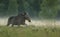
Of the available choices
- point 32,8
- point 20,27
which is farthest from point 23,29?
point 32,8

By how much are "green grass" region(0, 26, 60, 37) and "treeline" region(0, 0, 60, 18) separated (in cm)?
14

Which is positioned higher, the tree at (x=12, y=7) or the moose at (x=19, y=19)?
the tree at (x=12, y=7)

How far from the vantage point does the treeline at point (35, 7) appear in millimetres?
2947

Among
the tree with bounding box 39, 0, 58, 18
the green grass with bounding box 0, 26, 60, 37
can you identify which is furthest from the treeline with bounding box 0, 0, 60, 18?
the green grass with bounding box 0, 26, 60, 37

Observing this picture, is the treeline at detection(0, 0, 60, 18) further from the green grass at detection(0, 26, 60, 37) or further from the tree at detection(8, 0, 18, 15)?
the green grass at detection(0, 26, 60, 37)

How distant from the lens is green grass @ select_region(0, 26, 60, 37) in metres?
2.91

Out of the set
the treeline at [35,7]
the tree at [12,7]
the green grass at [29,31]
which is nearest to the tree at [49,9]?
the treeline at [35,7]

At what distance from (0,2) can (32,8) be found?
13.8 inches

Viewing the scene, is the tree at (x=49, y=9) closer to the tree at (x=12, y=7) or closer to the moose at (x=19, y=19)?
the moose at (x=19, y=19)

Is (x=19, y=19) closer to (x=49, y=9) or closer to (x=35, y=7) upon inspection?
(x=35, y=7)

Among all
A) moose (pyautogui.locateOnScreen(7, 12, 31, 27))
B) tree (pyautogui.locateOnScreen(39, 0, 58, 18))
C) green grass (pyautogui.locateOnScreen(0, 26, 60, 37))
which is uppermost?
tree (pyautogui.locateOnScreen(39, 0, 58, 18))

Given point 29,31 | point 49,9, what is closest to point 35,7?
point 49,9

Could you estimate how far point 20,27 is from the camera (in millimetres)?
2932

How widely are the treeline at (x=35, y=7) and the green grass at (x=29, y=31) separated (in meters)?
0.14
